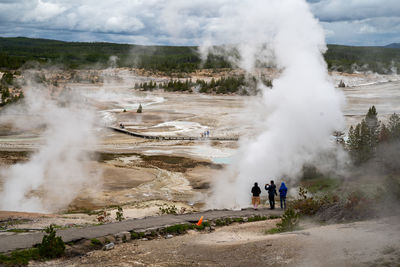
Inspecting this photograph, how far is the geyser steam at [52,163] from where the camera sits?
19.3 m

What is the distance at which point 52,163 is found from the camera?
25.7m

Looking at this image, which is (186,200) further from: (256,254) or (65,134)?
(65,134)

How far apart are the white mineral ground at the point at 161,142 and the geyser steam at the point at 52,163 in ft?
2.72

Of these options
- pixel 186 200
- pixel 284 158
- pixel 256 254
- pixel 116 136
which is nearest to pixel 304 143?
pixel 284 158

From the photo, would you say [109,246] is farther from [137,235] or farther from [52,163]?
[52,163]

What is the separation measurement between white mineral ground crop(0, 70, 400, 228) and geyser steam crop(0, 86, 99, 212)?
83 cm

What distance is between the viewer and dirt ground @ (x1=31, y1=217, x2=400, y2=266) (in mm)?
9000

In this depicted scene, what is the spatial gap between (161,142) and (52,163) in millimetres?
11423

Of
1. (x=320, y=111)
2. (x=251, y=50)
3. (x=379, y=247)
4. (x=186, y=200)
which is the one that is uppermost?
(x=251, y=50)

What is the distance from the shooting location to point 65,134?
117 ft

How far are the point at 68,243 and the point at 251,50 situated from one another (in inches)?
965

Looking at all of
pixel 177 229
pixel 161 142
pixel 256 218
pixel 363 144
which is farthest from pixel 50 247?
pixel 161 142

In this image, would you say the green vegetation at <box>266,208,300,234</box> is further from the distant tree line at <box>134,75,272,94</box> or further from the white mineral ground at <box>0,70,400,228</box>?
the distant tree line at <box>134,75,272,94</box>

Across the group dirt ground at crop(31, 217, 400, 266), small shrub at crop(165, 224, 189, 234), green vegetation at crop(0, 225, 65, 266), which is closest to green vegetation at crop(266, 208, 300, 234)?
dirt ground at crop(31, 217, 400, 266)
